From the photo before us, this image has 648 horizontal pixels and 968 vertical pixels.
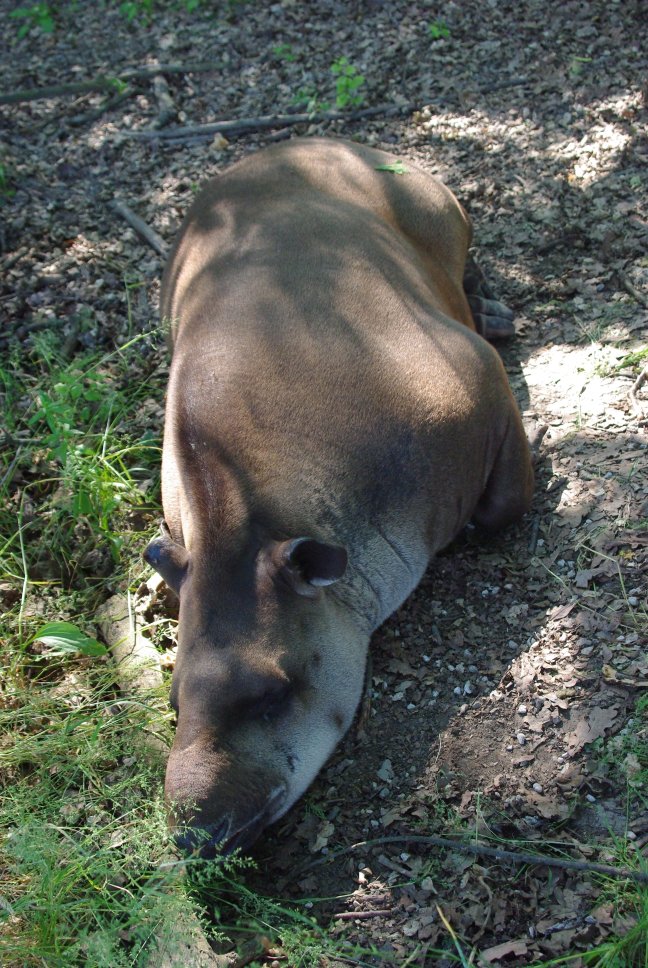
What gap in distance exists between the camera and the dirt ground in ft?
12.1

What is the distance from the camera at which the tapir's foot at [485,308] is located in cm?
603

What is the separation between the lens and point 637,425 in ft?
16.8

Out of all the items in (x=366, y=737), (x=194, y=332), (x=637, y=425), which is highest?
(x=194, y=332)

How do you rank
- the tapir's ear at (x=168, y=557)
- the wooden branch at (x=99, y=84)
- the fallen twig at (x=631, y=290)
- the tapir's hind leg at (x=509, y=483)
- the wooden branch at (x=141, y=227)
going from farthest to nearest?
1. the wooden branch at (x=99, y=84)
2. the wooden branch at (x=141, y=227)
3. the fallen twig at (x=631, y=290)
4. the tapir's hind leg at (x=509, y=483)
5. the tapir's ear at (x=168, y=557)

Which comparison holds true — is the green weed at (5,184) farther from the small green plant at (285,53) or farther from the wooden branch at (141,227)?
the small green plant at (285,53)

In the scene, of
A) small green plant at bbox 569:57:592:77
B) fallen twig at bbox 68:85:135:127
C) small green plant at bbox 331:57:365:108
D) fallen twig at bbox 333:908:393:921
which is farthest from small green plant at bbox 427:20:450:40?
fallen twig at bbox 333:908:393:921

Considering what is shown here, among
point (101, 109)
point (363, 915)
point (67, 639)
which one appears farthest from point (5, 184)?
point (363, 915)

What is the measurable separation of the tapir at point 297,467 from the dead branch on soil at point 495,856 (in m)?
0.31

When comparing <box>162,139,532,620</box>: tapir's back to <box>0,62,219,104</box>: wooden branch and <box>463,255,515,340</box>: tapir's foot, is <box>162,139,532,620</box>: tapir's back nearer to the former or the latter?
<box>463,255,515,340</box>: tapir's foot

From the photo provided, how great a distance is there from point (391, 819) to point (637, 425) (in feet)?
8.09

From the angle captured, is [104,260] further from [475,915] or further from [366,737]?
[475,915]

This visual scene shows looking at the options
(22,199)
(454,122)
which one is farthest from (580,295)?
(22,199)

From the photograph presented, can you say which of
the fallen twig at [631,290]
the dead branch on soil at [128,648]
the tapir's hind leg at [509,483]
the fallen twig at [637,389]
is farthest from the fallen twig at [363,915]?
the fallen twig at [631,290]

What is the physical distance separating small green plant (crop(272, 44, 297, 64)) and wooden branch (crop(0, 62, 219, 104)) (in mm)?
585
